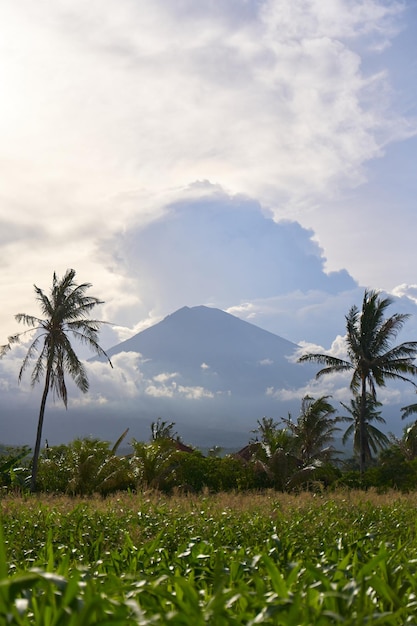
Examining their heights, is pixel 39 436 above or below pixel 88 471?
above

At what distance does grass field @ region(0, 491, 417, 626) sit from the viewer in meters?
2.85

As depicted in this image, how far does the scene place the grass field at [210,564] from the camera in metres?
2.85

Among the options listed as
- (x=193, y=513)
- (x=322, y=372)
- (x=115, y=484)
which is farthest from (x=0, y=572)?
(x=322, y=372)

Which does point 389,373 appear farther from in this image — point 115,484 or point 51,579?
point 51,579

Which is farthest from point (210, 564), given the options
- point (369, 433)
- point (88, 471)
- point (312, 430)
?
point (369, 433)

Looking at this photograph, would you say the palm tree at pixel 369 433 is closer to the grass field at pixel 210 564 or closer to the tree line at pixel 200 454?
the tree line at pixel 200 454

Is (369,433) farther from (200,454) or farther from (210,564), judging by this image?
(210,564)

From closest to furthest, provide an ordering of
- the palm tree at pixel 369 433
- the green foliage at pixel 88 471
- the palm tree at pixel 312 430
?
the green foliage at pixel 88 471, the palm tree at pixel 312 430, the palm tree at pixel 369 433

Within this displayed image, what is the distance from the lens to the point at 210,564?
6.16 meters

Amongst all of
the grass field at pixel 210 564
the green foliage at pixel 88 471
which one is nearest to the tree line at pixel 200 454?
the green foliage at pixel 88 471

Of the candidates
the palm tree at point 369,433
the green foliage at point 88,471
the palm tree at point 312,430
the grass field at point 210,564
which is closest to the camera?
the grass field at point 210,564

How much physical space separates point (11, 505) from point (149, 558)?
9236mm

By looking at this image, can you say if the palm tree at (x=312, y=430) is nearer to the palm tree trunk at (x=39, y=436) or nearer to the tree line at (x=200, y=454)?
the tree line at (x=200, y=454)

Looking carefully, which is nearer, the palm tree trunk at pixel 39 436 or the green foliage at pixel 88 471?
the green foliage at pixel 88 471
